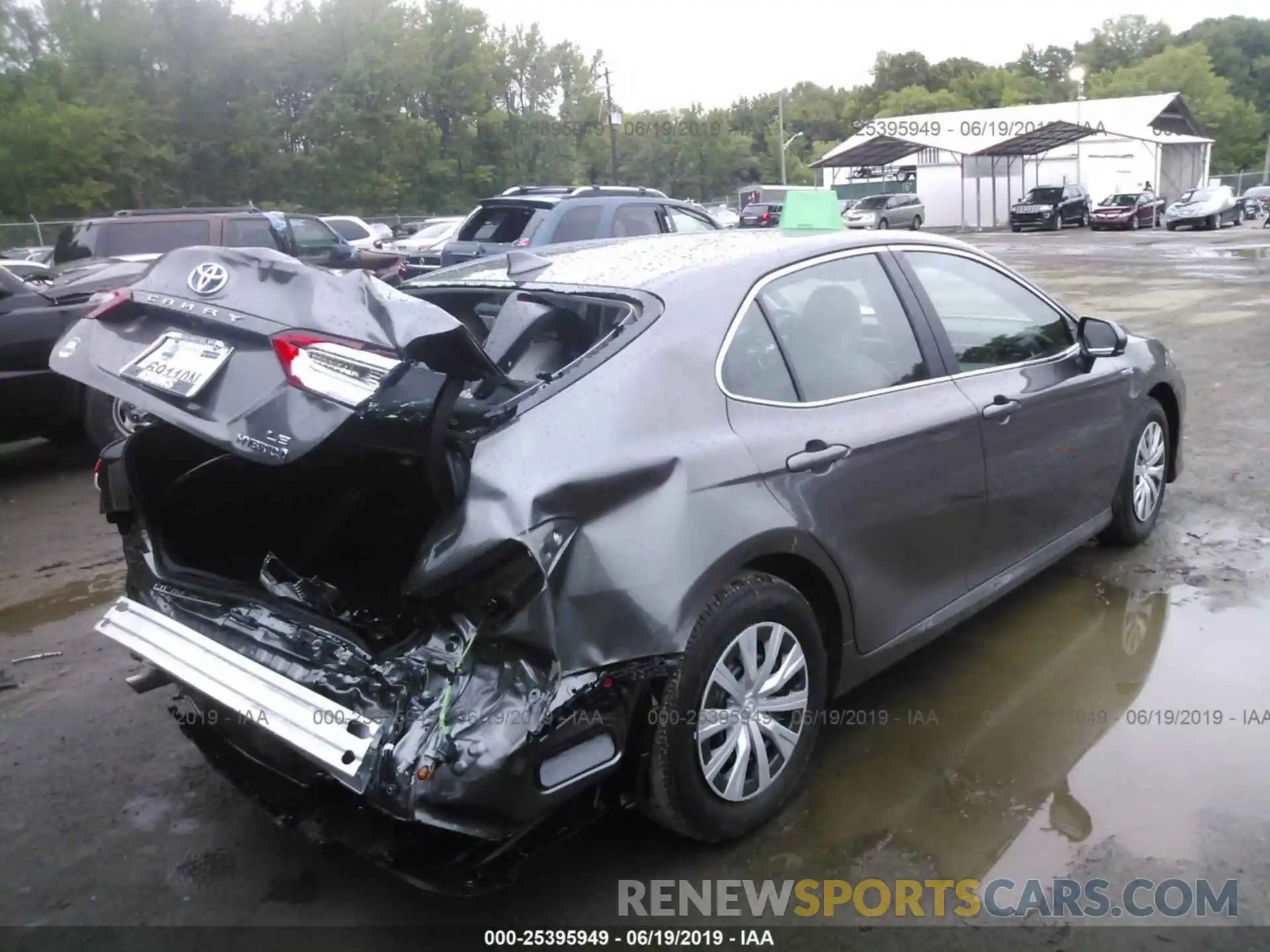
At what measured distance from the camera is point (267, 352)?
2.49 meters

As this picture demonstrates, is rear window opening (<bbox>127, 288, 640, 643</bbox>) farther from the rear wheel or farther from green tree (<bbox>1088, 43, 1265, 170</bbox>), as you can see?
green tree (<bbox>1088, 43, 1265, 170</bbox>)

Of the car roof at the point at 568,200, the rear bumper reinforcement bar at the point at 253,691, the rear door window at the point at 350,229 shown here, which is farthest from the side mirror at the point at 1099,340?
the rear door window at the point at 350,229

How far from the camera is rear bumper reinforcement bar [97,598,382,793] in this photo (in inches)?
93.5

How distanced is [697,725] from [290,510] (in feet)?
4.16

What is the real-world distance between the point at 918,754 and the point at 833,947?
0.99 m

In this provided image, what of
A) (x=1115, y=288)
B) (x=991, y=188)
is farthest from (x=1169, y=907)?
(x=991, y=188)

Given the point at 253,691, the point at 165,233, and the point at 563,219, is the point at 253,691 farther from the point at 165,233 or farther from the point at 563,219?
the point at 165,233

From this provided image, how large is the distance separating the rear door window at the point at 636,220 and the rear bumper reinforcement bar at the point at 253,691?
8836 millimetres

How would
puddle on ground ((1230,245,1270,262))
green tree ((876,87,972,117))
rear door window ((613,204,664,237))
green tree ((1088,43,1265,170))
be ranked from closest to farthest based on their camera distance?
rear door window ((613,204,664,237)) < puddle on ground ((1230,245,1270,262)) < green tree ((1088,43,1265,170)) < green tree ((876,87,972,117))

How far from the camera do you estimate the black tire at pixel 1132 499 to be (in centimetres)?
487

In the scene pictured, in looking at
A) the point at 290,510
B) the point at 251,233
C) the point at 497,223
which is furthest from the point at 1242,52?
the point at 290,510

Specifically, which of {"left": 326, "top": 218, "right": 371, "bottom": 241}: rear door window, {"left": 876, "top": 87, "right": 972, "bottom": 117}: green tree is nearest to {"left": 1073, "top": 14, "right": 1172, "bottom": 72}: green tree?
{"left": 876, "top": 87, "right": 972, "bottom": 117}: green tree

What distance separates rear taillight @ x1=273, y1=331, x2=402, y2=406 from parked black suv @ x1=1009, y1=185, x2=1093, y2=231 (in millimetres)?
39379

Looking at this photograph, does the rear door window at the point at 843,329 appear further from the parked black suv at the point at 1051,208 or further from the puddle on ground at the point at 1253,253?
the parked black suv at the point at 1051,208
